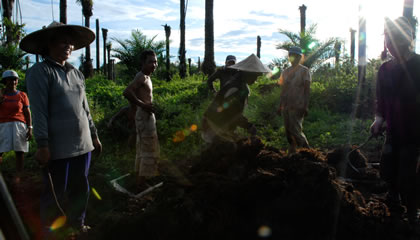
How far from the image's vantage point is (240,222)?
2.99 meters

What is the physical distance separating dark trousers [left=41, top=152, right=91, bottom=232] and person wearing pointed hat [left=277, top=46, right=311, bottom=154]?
3722mm

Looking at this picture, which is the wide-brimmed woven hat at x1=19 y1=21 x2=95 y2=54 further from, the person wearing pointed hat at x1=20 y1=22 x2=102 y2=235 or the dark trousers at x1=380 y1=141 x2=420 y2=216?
the dark trousers at x1=380 y1=141 x2=420 y2=216

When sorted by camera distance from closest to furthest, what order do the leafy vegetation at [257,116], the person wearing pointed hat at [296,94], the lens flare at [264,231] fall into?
the lens flare at [264,231] → the person wearing pointed hat at [296,94] → the leafy vegetation at [257,116]

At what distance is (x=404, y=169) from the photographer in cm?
338

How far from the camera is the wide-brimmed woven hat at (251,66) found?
4910 millimetres

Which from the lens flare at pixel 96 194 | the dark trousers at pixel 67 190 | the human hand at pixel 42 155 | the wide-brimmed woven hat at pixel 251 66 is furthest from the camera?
the wide-brimmed woven hat at pixel 251 66

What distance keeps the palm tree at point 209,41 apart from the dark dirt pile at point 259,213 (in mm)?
10816

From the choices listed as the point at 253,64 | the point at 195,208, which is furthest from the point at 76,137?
the point at 253,64

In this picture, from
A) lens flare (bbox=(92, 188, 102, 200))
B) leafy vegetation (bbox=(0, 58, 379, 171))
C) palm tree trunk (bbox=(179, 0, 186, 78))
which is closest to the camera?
lens flare (bbox=(92, 188, 102, 200))

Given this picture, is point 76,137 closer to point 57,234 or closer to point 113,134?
point 57,234

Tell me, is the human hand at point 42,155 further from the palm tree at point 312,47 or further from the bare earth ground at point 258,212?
the palm tree at point 312,47

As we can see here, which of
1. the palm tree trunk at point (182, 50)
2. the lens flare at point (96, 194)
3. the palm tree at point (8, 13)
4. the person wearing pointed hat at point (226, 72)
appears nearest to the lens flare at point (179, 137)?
the person wearing pointed hat at point (226, 72)

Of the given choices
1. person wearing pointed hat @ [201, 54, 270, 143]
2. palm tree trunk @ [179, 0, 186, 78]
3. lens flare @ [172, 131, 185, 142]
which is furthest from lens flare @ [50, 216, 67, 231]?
palm tree trunk @ [179, 0, 186, 78]

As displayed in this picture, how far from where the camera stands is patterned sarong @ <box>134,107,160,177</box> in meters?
4.55
